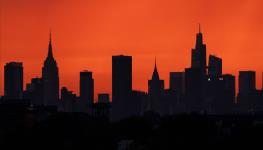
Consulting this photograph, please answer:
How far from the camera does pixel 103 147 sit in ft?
561

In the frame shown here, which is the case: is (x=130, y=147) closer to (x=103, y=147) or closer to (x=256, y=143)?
(x=103, y=147)

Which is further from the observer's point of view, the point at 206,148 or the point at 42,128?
the point at 42,128

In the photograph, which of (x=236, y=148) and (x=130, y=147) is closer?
(x=236, y=148)

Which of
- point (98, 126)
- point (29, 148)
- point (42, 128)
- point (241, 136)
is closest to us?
point (29, 148)

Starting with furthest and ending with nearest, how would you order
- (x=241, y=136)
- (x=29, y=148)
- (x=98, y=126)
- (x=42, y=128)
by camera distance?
(x=98, y=126) < (x=42, y=128) < (x=241, y=136) < (x=29, y=148)

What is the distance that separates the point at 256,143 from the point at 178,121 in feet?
87.7

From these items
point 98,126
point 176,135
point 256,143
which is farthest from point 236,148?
point 98,126

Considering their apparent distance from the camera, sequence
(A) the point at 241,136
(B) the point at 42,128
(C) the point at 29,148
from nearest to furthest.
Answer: (C) the point at 29,148, (A) the point at 241,136, (B) the point at 42,128

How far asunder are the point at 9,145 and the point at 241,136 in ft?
89.4

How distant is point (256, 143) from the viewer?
518 ft

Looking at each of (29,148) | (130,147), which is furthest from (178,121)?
(29,148)

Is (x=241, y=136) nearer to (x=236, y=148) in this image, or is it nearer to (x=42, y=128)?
(x=236, y=148)

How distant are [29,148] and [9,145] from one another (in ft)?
7.00

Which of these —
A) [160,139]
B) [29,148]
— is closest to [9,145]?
[29,148]
